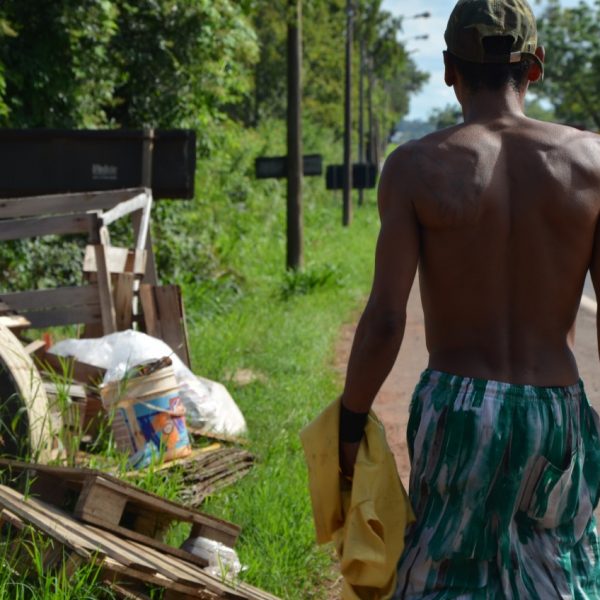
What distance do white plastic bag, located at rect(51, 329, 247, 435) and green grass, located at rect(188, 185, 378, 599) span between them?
0.24 m

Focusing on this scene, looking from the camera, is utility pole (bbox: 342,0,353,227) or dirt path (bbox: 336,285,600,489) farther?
utility pole (bbox: 342,0,353,227)

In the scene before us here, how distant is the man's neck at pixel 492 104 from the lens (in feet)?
9.46

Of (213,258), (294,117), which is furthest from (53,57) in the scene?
(294,117)

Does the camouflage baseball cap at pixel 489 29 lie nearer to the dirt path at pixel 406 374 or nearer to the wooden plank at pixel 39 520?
the wooden plank at pixel 39 520

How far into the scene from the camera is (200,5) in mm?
14008

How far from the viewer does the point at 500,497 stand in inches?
109

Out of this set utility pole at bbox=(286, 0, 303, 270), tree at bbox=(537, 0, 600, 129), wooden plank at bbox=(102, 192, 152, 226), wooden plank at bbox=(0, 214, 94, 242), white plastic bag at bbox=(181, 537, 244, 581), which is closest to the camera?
white plastic bag at bbox=(181, 537, 244, 581)

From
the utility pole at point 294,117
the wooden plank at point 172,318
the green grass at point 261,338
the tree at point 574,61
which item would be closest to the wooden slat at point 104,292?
the wooden plank at point 172,318

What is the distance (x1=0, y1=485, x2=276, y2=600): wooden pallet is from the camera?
3.94m

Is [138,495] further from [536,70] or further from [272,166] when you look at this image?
[272,166]

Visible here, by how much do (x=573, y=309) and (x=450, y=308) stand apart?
31 centimetres

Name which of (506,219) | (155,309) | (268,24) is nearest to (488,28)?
(506,219)

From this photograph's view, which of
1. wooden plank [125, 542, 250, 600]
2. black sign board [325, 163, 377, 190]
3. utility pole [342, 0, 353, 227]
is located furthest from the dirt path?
black sign board [325, 163, 377, 190]

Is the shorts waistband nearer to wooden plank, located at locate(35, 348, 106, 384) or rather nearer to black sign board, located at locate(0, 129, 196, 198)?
wooden plank, located at locate(35, 348, 106, 384)
